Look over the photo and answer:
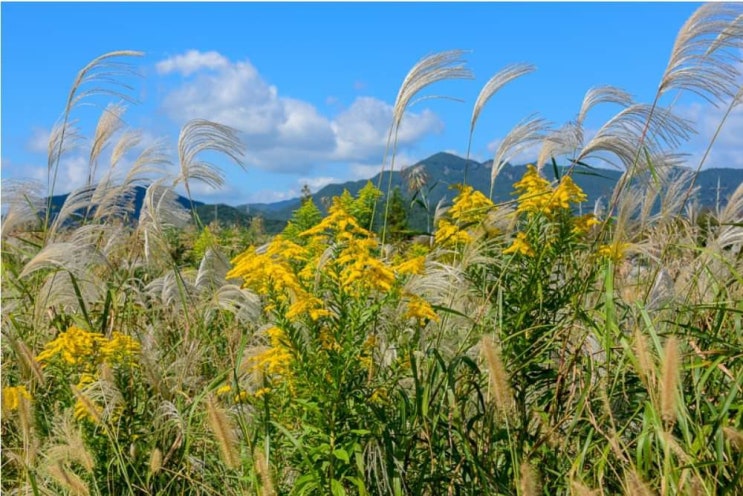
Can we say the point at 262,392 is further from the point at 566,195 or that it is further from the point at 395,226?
the point at 395,226

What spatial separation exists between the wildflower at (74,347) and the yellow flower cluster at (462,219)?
162 centimetres

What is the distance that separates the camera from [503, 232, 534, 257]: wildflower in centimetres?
296

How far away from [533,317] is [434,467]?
71cm

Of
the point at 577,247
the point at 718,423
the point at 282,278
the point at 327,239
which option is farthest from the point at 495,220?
the point at 718,423

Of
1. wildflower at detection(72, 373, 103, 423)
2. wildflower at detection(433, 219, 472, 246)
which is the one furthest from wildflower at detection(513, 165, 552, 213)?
wildflower at detection(72, 373, 103, 423)

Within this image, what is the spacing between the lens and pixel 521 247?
117 inches

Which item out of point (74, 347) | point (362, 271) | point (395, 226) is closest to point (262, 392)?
point (362, 271)

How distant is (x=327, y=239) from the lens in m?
3.06

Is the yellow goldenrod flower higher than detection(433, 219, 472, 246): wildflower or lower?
lower

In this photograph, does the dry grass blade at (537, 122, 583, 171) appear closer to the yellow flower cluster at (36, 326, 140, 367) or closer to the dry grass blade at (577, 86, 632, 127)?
the dry grass blade at (577, 86, 632, 127)

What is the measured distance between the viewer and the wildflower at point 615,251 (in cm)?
266

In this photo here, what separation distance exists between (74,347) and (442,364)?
5.52 ft

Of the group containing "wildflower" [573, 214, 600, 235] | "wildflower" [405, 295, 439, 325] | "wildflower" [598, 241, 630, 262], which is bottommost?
"wildflower" [405, 295, 439, 325]

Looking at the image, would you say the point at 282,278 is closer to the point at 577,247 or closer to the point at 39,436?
the point at 577,247
